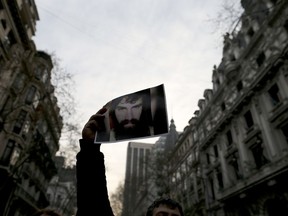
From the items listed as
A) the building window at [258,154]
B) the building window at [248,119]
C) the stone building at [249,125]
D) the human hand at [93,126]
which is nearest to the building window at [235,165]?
the stone building at [249,125]

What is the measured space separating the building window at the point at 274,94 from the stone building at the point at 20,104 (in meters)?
14.3

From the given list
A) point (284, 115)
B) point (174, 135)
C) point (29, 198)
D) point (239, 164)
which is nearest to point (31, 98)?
point (29, 198)

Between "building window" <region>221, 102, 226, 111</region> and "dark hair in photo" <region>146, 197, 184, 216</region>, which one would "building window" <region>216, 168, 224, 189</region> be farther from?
"dark hair in photo" <region>146, 197, 184, 216</region>

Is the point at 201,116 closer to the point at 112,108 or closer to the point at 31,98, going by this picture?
the point at 31,98

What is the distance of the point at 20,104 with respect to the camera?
20.8m

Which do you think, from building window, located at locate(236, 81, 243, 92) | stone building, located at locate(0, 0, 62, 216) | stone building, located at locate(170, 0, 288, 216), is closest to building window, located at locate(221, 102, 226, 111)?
stone building, located at locate(170, 0, 288, 216)

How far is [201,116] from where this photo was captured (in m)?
28.7

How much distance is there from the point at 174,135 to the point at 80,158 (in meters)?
52.5

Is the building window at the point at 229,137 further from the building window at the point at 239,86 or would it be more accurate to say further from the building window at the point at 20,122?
the building window at the point at 20,122

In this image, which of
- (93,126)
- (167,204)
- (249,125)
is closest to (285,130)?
(249,125)

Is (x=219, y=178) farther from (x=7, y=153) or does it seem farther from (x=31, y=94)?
(x=31, y=94)

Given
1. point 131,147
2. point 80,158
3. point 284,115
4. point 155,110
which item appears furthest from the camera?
point 131,147

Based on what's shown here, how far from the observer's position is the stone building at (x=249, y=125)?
15375 millimetres

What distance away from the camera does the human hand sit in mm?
1931
